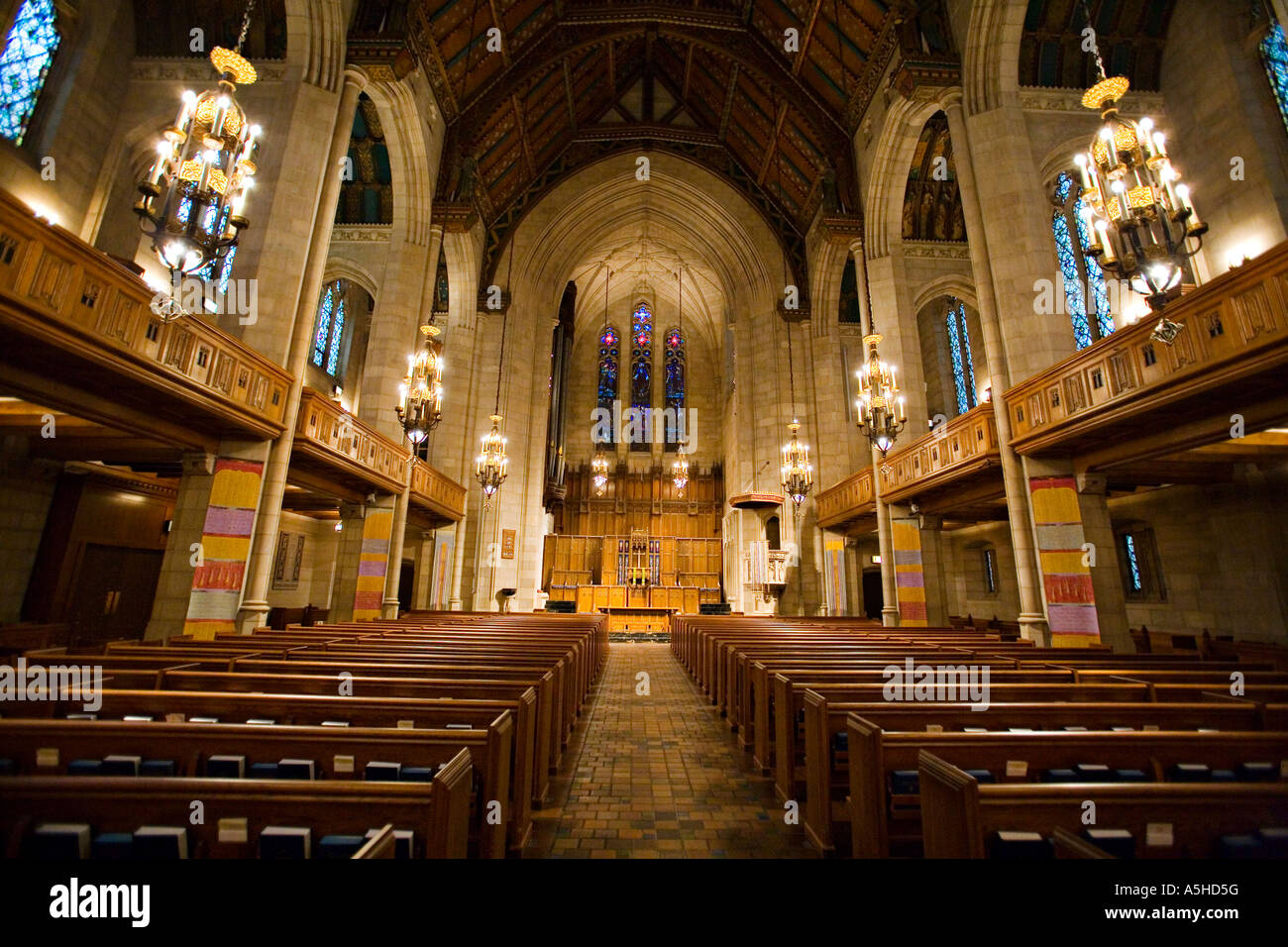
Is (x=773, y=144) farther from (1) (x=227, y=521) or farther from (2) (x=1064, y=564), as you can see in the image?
(1) (x=227, y=521)

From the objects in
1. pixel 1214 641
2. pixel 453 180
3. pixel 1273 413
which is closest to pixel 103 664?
pixel 1273 413

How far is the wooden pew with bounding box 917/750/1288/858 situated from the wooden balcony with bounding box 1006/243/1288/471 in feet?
14.5

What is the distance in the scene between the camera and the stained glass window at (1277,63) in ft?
25.9

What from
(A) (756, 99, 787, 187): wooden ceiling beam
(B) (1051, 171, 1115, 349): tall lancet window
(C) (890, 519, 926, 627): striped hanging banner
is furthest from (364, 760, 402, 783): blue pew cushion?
(A) (756, 99, 787, 187): wooden ceiling beam

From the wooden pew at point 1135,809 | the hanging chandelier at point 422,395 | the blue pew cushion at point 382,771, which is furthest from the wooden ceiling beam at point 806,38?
the blue pew cushion at point 382,771

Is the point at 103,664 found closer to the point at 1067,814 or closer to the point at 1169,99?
the point at 1067,814

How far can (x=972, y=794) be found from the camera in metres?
1.65

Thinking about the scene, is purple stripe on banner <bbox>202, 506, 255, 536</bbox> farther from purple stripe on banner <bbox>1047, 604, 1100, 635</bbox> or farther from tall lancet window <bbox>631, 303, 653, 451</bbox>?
tall lancet window <bbox>631, 303, 653, 451</bbox>

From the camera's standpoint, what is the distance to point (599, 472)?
22422 millimetres

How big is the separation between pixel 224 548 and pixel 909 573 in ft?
37.0

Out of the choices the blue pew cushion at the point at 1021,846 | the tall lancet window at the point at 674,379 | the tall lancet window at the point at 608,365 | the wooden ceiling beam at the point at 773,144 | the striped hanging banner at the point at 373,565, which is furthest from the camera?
the tall lancet window at the point at 608,365

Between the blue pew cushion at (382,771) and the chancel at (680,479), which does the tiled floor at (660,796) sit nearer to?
the chancel at (680,479)

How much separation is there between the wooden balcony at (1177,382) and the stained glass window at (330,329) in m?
16.7

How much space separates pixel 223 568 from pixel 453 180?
988 cm
